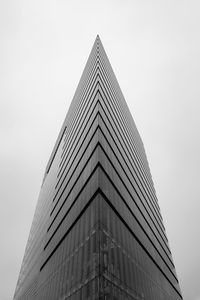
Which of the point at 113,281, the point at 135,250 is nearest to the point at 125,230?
the point at 135,250

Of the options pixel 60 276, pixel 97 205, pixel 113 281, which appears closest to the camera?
pixel 113 281

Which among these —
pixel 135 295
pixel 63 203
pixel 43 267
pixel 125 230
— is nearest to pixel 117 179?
pixel 125 230

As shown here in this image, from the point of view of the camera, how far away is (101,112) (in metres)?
36.2

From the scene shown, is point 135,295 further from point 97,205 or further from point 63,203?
point 63,203

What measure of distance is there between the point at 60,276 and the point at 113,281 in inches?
375

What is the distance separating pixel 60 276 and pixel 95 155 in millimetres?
14988

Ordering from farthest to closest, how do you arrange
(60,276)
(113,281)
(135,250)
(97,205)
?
(135,250) → (60,276) → (97,205) → (113,281)

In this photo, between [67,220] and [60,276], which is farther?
[67,220]

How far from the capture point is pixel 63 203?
3853cm

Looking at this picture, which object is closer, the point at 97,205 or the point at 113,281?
the point at 113,281

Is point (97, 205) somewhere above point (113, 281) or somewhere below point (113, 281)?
above

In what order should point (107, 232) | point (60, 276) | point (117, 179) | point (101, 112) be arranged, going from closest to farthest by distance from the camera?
point (107, 232) → point (60, 276) → point (117, 179) → point (101, 112)

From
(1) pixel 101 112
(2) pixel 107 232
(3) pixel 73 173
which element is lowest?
(2) pixel 107 232

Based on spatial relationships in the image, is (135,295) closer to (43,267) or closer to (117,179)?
(117,179)
